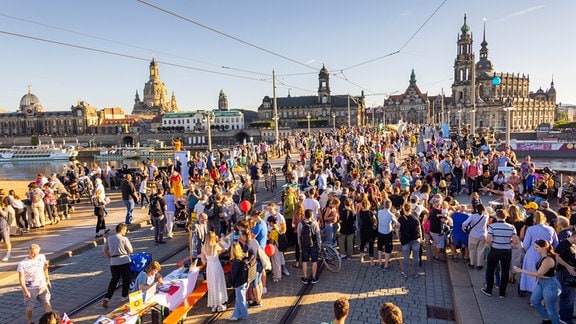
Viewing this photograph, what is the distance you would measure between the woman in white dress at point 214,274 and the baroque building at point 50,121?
148 meters

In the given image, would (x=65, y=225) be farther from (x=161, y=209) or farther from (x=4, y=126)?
(x=4, y=126)

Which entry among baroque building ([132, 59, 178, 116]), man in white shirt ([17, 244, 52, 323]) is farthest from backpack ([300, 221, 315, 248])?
baroque building ([132, 59, 178, 116])

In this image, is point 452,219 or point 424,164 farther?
point 424,164

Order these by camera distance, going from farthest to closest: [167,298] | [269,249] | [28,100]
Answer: [28,100], [269,249], [167,298]

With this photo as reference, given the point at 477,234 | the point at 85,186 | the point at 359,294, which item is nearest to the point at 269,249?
the point at 359,294

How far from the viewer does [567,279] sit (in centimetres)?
588

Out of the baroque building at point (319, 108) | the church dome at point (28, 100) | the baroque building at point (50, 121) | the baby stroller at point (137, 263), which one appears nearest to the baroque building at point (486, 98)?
the baroque building at point (319, 108)

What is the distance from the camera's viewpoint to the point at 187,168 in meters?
18.7

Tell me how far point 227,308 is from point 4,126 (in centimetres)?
17521

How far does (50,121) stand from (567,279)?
166138mm

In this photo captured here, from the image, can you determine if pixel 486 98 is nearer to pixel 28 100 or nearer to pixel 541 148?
pixel 541 148

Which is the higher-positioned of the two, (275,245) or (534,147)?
(534,147)

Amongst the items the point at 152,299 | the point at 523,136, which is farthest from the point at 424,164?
the point at 523,136

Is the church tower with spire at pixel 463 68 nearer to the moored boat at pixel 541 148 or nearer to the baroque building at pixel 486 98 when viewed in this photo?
the baroque building at pixel 486 98
